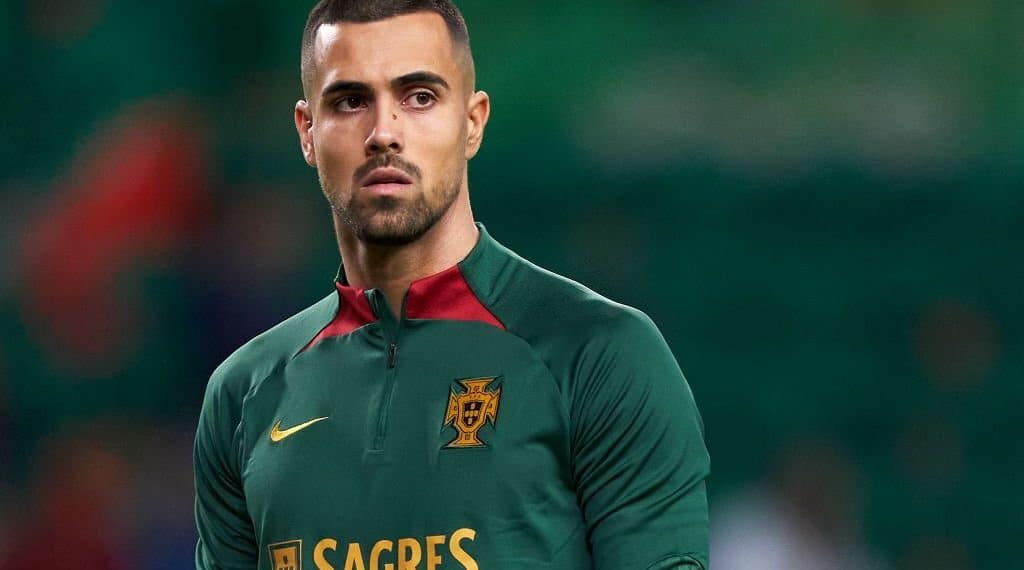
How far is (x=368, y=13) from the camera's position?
2.58 metres

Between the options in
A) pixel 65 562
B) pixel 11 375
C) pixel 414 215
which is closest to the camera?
pixel 414 215

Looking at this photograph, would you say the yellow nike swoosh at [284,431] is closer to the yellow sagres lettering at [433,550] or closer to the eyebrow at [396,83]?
the yellow sagres lettering at [433,550]

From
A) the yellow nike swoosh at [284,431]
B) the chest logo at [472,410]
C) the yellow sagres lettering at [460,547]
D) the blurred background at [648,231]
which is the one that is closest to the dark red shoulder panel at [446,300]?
the chest logo at [472,410]

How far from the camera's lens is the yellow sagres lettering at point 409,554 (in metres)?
2.38

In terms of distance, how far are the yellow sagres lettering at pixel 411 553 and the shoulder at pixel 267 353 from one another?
0.45m

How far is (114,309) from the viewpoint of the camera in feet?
21.3

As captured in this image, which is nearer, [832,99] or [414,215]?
[414,215]

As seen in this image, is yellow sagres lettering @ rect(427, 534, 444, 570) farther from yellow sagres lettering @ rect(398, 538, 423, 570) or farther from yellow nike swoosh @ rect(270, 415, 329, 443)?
yellow nike swoosh @ rect(270, 415, 329, 443)

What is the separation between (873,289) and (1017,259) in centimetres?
62

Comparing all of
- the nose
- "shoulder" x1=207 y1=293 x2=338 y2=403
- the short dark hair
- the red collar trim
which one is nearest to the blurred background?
"shoulder" x1=207 y1=293 x2=338 y2=403

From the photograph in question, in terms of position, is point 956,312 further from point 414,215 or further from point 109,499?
point 414,215

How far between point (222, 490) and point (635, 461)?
0.80 metres

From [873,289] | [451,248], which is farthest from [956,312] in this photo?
[451,248]

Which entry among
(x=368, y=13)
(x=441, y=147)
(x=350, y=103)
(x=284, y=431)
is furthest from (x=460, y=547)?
(x=368, y=13)
